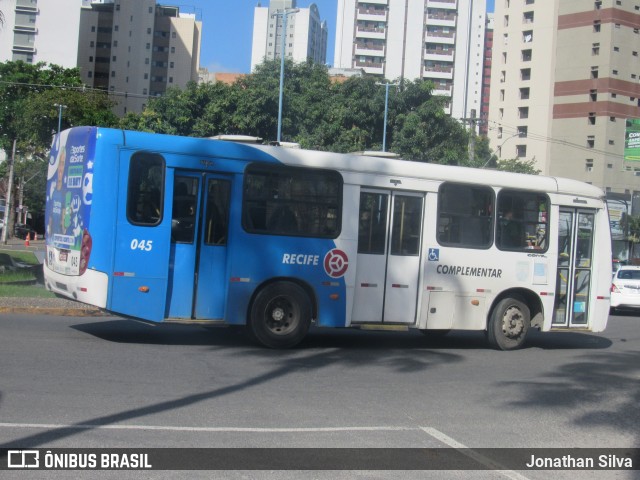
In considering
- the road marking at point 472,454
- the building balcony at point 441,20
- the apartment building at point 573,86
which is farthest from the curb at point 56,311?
the building balcony at point 441,20

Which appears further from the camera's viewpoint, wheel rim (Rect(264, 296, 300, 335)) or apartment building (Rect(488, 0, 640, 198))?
apartment building (Rect(488, 0, 640, 198))

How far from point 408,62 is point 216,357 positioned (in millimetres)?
92418

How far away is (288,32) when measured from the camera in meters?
163

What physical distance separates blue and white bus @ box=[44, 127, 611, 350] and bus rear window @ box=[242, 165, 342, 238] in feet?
0.06

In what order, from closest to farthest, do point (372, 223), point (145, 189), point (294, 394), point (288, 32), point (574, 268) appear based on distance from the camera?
point (294, 394) → point (145, 189) → point (372, 223) → point (574, 268) → point (288, 32)

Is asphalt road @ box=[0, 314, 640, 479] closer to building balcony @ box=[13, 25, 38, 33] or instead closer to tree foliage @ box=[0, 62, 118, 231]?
tree foliage @ box=[0, 62, 118, 231]

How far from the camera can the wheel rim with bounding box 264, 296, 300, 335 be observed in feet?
39.7

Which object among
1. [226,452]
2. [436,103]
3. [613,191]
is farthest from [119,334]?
[613,191]

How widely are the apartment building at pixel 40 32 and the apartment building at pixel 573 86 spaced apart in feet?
155

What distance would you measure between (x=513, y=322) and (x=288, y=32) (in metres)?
155

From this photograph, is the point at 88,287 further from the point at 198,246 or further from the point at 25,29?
the point at 25,29

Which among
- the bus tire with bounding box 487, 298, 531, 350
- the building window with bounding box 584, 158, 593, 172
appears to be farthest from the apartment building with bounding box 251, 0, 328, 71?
the bus tire with bounding box 487, 298, 531, 350

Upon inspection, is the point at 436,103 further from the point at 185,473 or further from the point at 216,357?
the point at 185,473

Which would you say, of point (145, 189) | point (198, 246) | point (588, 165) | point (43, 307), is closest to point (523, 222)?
point (198, 246)
